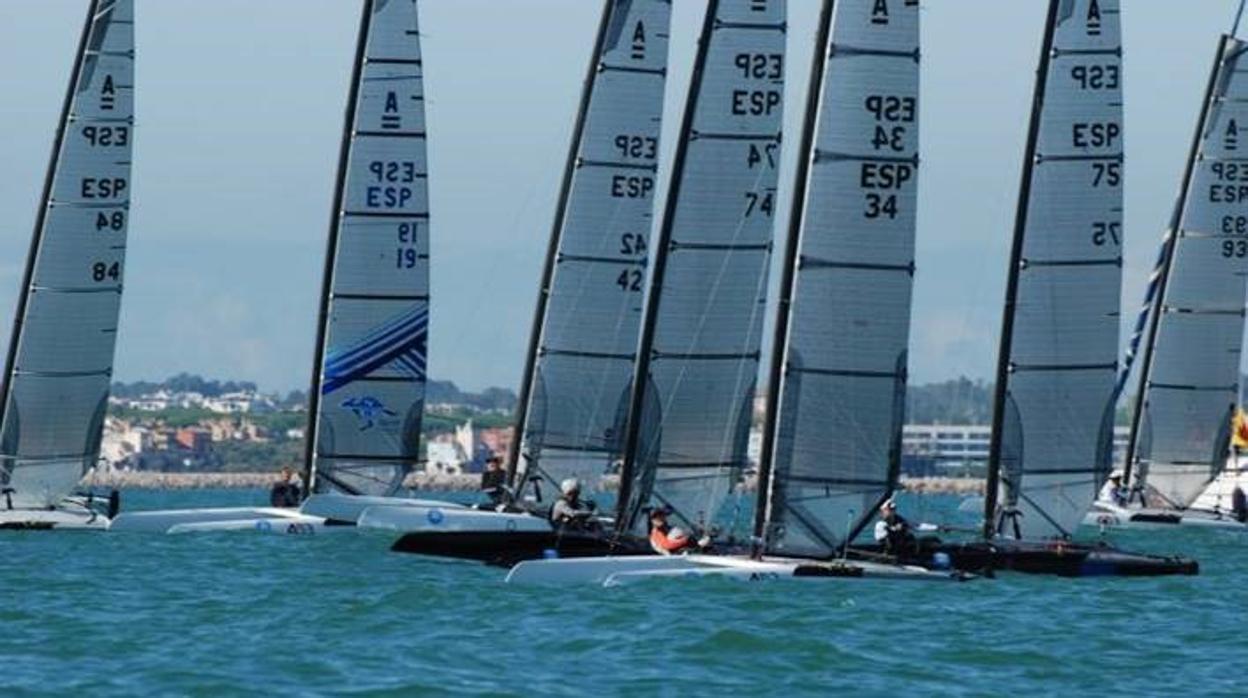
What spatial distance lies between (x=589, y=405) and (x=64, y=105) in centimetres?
859

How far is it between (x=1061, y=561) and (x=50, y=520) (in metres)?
14.9

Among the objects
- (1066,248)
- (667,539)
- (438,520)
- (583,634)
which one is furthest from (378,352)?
(583,634)

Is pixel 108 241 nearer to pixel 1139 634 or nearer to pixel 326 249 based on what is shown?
pixel 326 249

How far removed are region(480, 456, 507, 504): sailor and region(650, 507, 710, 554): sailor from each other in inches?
461

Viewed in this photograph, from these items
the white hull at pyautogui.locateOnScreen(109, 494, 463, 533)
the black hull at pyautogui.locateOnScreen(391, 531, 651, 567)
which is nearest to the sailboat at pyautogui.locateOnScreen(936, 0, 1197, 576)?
the black hull at pyautogui.locateOnScreen(391, 531, 651, 567)

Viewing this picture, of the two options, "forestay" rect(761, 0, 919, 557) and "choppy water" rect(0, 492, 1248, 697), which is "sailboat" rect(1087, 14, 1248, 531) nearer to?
"choppy water" rect(0, 492, 1248, 697)

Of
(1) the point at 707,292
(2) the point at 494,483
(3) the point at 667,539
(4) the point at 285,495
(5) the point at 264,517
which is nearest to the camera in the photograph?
(3) the point at 667,539

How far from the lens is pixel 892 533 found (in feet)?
124

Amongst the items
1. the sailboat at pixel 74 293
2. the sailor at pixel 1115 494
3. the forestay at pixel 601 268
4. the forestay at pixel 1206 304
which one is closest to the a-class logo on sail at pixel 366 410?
the forestay at pixel 601 268

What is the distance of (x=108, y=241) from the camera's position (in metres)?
47.8

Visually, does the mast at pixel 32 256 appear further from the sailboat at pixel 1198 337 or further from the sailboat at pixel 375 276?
the sailboat at pixel 1198 337

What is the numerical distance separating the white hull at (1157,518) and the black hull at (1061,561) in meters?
17.9

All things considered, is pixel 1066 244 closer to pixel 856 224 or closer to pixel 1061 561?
pixel 1061 561

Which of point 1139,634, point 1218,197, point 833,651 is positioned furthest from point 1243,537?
point 833,651
